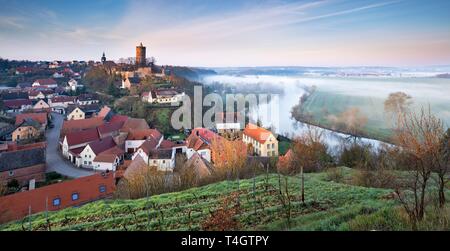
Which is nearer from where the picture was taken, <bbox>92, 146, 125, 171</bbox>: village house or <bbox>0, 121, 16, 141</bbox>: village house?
<bbox>0, 121, 16, 141</bbox>: village house

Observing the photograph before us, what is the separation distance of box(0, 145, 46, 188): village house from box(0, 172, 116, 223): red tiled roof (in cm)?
57

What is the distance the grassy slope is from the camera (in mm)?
1740

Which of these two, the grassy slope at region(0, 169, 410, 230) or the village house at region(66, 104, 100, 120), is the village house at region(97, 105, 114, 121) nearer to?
the village house at region(66, 104, 100, 120)

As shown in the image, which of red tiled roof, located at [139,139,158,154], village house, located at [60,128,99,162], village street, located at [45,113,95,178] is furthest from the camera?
red tiled roof, located at [139,139,158,154]

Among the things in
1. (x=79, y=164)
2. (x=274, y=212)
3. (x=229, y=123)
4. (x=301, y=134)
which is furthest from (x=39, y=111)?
(x=229, y=123)

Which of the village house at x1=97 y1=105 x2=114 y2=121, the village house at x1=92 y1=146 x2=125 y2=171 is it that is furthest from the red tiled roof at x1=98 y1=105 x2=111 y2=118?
the village house at x1=92 y1=146 x2=125 y2=171

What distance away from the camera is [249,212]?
6.72ft

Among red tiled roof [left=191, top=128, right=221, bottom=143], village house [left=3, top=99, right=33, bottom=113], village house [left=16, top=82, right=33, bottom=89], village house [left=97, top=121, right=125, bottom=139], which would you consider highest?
village house [left=16, top=82, right=33, bottom=89]

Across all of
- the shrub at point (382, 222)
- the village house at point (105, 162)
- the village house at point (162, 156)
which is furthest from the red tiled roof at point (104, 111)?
the shrub at point (382, 222)

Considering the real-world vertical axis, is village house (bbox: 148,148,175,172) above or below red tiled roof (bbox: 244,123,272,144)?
below

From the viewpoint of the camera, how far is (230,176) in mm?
4504

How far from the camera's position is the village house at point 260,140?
367 inches
